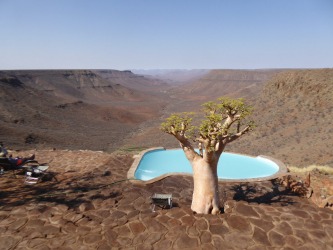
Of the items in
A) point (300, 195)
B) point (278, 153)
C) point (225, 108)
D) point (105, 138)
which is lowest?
point (105, 138)

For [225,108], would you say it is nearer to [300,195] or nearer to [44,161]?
[300,195]

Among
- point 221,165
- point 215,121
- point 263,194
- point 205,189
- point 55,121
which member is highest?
point 215,121

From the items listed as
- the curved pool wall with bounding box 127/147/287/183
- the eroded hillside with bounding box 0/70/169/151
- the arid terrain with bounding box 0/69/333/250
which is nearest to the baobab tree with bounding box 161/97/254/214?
the arid terrain with bounding box 0/69/333/250

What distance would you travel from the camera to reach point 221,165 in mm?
15359

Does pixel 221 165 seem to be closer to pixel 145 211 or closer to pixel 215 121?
pixel 145 211

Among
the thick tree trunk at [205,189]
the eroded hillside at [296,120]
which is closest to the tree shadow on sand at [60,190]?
the thick tree trunk at [205,189]

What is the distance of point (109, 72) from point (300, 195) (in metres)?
161

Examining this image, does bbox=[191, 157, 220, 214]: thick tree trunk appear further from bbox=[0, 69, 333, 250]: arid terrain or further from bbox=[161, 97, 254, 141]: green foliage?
bbox=[161, 97, 254, 141]: green foliage

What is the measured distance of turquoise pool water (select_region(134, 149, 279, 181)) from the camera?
13.4 metres

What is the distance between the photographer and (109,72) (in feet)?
527

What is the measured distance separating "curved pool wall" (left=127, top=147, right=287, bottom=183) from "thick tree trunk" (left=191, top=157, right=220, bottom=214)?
4967 millimetres

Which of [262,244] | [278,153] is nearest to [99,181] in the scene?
[262,244]

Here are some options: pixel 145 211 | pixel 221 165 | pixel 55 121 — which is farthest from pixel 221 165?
pixel 55 121

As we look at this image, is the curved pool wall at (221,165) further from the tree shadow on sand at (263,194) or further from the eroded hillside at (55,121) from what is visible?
the eroded hillside at (55,121)
